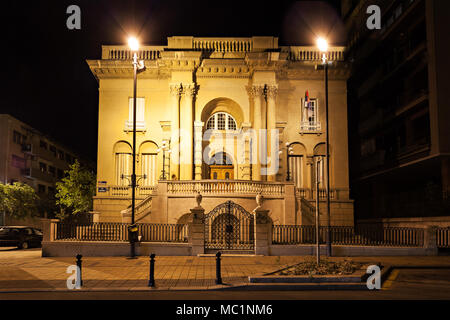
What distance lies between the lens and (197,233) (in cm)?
2244

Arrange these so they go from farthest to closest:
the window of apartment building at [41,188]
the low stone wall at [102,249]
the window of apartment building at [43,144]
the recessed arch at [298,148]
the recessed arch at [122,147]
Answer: the window of apartment building at [43,144]
the window of apartment building at [41,188]
the recessed arch at [298,148]
the recessed arch at [122,147]
the low stone wall at [102,249]

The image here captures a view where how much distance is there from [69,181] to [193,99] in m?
17.9

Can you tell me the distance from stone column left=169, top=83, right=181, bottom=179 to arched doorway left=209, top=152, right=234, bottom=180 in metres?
3.58

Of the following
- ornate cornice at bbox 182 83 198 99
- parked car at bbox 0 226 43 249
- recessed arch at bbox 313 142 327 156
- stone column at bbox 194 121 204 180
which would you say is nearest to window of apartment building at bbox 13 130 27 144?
parked car at bbox 0 226 43 249

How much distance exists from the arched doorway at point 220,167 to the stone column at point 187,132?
9.13 ft

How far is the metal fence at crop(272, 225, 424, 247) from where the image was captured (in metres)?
23.5

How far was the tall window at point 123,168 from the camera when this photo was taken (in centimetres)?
3666

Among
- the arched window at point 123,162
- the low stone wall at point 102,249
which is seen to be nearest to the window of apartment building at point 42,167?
the arched window at point 123,162

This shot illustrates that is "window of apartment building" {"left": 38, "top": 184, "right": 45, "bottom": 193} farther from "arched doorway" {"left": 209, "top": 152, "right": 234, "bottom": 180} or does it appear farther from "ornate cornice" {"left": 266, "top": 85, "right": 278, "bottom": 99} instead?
"ornate cornice" {"left": 266, "top": 85, "right": 278, "bottom": 99}

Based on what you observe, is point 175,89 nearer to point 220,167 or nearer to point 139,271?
point 220,167

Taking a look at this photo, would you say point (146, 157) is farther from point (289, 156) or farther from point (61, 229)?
point (61, 229)

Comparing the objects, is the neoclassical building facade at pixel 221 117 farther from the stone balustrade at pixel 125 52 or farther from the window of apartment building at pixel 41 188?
the window of apartment building at pixel 41 188

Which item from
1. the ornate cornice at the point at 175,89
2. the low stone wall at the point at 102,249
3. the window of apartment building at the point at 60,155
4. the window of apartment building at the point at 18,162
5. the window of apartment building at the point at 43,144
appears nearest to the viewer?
the low stone wall at the point at 102,249

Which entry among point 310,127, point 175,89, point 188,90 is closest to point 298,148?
point 310,127
